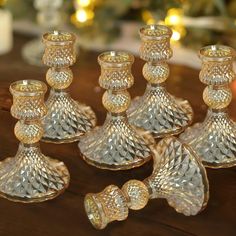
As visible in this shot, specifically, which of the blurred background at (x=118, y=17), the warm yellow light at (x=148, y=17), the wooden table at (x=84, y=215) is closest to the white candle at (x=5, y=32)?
the blurred background at (x=118, y=17)

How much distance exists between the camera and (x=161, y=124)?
132 cm

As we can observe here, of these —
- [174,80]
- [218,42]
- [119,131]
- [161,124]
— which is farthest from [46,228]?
[218,42]

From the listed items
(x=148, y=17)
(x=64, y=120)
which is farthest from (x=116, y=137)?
(x=148, y=17)

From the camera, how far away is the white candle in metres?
2.05

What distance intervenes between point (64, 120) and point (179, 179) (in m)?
0.28

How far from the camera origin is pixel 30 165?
115 centimetres

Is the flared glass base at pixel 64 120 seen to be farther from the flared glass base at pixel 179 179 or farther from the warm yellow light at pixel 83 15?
the warm yellow light at pixel 83 15

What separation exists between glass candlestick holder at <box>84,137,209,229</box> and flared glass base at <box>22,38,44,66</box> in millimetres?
932

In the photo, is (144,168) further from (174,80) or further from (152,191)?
(174,80)

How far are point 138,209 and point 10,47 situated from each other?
116 centimetres

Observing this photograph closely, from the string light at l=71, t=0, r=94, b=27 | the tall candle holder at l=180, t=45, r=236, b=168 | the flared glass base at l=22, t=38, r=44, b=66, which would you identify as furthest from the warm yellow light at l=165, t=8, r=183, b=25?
the tall candle holder at l=180, t=45, r=236, b=168

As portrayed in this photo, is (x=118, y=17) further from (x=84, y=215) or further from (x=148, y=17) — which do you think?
(x=84, y=215)

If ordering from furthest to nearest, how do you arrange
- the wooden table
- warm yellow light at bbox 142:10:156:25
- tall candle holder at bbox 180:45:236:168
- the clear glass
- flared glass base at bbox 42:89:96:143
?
warm yellow light at bbox 142:10:156:25 < the clear glass < flared glass base at bbox 42:89:96:143 < tall candle holder at bbox 180:45:236:168 < the wooden table

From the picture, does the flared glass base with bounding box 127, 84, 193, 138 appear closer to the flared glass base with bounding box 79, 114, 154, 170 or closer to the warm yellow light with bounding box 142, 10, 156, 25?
the flared glass base with bounding box 79, 114, 154, 170
